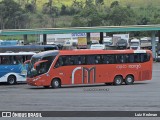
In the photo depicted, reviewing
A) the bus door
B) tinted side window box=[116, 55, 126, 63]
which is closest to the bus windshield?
the bus door

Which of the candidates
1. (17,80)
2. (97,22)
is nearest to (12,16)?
(97,22)

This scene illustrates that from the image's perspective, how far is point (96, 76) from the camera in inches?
1430

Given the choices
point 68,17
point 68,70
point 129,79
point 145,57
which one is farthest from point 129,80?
point 68,17

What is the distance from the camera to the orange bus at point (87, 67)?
34906 millimetres

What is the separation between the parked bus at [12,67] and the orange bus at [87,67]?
367 cm

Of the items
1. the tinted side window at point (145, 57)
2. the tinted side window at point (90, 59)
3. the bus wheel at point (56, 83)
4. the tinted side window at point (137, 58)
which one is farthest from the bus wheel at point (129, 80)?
the bus wheel at point (56, 83)

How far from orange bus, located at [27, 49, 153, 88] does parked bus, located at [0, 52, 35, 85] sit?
367cm

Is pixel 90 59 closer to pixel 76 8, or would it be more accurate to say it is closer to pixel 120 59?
pixel 120 59

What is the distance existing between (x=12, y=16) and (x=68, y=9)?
34.9 meters

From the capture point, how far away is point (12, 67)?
129 feet

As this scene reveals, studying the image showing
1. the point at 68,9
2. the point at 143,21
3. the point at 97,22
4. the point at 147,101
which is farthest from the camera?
the point at 68,9

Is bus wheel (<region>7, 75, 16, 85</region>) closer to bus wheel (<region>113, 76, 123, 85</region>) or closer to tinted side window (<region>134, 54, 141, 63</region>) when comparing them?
bus wheel (<region>113, 76, 123, 85</region>)

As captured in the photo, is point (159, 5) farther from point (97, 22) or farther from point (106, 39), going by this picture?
point (106, 39)

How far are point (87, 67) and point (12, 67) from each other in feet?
21.4
